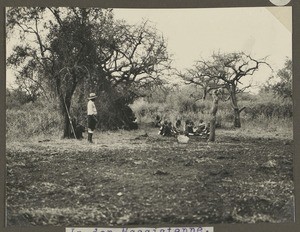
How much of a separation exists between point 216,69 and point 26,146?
0.92 metres

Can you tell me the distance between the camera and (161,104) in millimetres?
2186

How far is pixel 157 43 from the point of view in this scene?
86.1 inches

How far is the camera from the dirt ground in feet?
6.85

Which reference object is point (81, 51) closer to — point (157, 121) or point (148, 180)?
point (157, 121)

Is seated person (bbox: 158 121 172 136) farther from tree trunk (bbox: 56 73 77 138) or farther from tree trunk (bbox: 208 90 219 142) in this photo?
tree trunk (bbox: 56 73 77 138)

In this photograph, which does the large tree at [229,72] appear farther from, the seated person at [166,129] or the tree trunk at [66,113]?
the tree trunk at [66,113]

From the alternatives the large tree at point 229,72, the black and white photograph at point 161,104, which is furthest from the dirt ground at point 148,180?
the large tree at point 229,72

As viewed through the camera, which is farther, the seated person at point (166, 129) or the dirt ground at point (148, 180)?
the seated person at point (166, 129)

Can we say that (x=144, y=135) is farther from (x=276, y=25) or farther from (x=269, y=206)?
(x=276, y=25)

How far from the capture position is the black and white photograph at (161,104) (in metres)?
2.12

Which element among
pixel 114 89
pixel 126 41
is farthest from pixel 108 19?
pixel 114 89

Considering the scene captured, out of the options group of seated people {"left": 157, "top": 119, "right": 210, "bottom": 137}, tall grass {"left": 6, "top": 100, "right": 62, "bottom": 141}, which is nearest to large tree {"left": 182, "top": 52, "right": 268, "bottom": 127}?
group of seated people {"left": 157, "top": 119, "right": 210, "bottom": 137}

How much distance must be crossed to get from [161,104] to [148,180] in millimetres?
348

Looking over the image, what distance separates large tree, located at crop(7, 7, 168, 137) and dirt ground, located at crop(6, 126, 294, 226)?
0.20m
